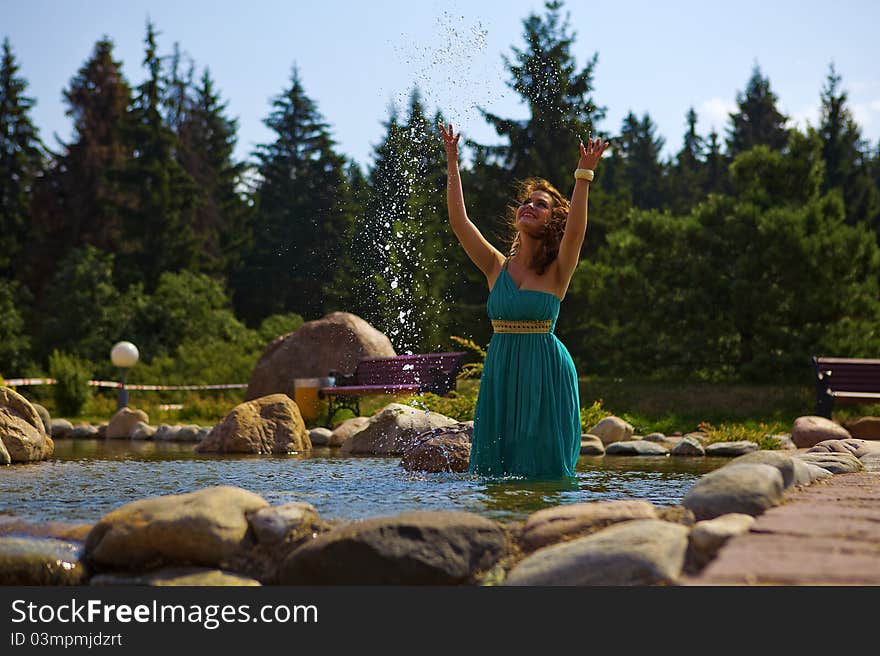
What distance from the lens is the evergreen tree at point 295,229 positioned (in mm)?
28438

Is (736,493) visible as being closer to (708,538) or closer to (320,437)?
(708,538)

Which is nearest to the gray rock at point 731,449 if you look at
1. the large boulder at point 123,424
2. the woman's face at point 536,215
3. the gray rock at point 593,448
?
the gray rock at point 593,448

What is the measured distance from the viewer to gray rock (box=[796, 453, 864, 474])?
16.8 feet

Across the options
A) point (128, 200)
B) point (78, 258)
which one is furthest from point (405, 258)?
point (128, 200)

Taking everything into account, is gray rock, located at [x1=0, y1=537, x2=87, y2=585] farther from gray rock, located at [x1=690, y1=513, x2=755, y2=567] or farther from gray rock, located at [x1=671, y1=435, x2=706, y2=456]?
gray rock, located at [x1=671, y1=435, x2=706, y2=456]

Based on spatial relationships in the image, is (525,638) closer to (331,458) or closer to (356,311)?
(331,458)

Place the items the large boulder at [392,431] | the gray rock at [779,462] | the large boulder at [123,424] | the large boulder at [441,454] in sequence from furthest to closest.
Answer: the large boulder at [123,424] → the large boulder at [392,431] → the large boulder at [441,454] → the gray rock at [779,462]

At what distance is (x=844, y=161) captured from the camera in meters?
29.0

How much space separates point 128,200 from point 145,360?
32.6 ft

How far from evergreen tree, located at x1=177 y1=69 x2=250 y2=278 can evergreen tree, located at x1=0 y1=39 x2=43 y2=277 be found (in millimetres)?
4860

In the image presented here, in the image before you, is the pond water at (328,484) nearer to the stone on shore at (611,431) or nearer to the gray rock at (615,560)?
the gray rock at (615,560)

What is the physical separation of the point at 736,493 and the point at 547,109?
20.6m

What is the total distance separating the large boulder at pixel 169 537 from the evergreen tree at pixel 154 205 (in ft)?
84.5

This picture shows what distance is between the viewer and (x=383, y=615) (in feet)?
8.02
